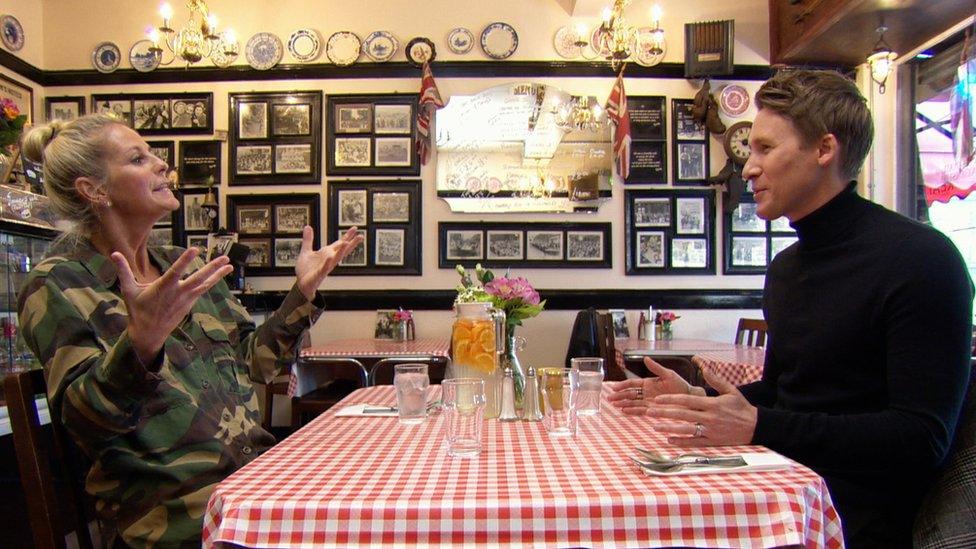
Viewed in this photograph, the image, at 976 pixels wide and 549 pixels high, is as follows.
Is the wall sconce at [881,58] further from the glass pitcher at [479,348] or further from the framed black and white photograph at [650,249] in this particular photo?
the glass pitcher at [479,348]

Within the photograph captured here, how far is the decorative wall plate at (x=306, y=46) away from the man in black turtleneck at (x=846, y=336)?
448 centimetres

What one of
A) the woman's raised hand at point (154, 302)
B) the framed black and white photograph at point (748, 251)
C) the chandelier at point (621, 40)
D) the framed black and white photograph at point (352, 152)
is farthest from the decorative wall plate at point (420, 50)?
the woman's raised hand at point (154, 302)

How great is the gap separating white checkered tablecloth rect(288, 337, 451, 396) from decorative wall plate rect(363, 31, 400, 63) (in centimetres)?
249

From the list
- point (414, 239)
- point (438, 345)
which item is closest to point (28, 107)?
point (414, 239)

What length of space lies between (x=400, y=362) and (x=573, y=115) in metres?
2.63

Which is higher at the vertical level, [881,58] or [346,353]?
[881,58]

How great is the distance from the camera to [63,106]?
5312 millimetres

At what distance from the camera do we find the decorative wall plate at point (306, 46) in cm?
525

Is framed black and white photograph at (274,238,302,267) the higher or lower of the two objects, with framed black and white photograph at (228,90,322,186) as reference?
lower

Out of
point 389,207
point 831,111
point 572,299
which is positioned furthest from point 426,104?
point 831,111

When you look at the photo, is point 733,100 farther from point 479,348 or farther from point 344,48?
point 479,348

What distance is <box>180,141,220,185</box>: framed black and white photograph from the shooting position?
5.29 metres

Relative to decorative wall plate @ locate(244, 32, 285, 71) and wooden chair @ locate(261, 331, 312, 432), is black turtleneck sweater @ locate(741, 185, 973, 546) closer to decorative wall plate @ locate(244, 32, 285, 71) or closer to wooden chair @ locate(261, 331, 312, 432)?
wooden chair @ locate(261, 331, 312, 432)

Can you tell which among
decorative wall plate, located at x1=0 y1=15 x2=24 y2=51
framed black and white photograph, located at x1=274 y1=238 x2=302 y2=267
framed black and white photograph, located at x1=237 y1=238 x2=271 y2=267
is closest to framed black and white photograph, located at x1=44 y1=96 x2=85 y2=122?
decorative wall plate, located at x1=0 y1=15 x2=24 y2=51
